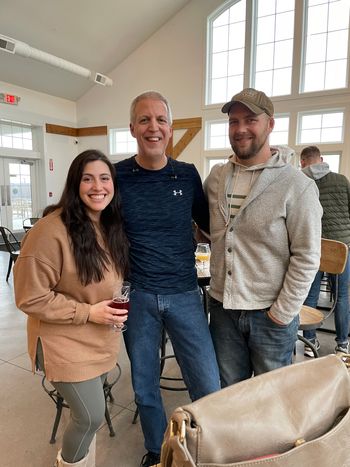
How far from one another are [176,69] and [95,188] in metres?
8.06

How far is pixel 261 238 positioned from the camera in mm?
1276

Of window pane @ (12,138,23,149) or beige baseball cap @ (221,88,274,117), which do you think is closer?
beige baseball cap @ (221,88,274,117)

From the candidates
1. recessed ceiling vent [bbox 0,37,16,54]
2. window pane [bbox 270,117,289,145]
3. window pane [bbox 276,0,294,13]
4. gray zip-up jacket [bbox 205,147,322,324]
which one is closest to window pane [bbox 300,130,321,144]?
window pane [bbox 270,117,289,145]

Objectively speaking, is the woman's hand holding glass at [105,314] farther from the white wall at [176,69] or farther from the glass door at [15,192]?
the glass door at [15,192]

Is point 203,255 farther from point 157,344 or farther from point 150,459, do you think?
point 150,459

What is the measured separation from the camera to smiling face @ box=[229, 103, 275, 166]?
1277 mm

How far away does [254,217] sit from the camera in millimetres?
1270

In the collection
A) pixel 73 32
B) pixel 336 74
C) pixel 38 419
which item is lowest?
pixel 38 419

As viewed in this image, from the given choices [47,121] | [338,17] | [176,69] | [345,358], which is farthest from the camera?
[47,121]

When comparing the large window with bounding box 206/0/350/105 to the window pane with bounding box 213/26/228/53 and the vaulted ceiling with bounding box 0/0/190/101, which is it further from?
the vaulted ceiling with bounding box 0/0/190/101

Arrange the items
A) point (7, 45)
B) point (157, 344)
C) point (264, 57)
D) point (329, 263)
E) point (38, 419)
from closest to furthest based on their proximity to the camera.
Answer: point (157, 344)
point (38, 419)
point (329, 263)
point (7, 45)
point (264, 57)

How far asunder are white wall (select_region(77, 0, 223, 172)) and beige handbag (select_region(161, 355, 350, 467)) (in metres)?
7.83

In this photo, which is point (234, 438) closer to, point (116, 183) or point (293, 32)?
point (116, 183)

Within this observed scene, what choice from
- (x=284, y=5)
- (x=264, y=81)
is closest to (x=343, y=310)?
(x=264, y=81)
